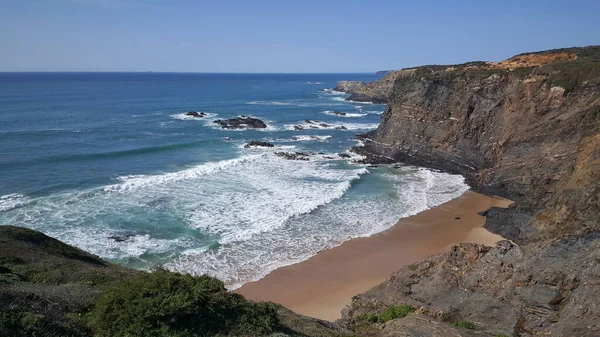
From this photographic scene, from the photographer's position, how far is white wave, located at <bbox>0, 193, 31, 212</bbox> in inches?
1050

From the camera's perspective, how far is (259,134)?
191 feet

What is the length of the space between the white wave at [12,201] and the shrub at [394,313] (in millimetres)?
24015

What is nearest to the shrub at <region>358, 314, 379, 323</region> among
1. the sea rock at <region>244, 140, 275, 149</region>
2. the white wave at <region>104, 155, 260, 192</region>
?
the white wave at <region>104, 155, 260, 192</region>

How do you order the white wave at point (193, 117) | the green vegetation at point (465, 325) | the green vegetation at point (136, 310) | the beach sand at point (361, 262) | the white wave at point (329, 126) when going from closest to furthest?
the green vegetation at point (136, 310) < the green vegetation at point (465, 325) < the beach sand at point (361, 262) < the white wave at point (329, 126) < the white wave at point (193, 117)

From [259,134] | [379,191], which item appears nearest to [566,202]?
[379,191]

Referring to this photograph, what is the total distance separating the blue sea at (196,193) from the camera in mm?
22828

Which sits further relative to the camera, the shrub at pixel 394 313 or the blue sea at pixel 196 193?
the blue sea at pixel 196 193

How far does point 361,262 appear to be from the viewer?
22.1 meters

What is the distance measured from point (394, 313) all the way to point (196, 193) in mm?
21297

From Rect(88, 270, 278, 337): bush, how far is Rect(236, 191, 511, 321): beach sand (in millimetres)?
8243

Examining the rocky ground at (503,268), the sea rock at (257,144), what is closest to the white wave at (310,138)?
the sea rock at (257,144)

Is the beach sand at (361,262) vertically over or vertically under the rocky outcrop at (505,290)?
under

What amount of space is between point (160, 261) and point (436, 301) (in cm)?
1320

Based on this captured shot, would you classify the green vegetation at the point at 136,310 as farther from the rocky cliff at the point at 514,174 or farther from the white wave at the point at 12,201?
the white wave at the point at 12,201
